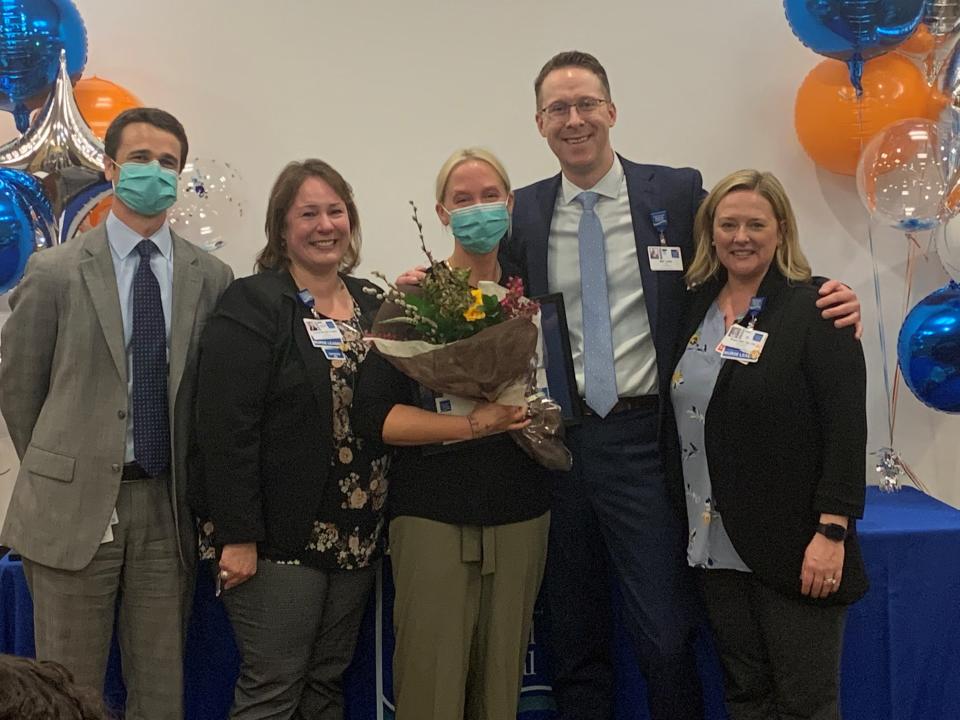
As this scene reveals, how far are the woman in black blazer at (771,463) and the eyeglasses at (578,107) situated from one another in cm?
40

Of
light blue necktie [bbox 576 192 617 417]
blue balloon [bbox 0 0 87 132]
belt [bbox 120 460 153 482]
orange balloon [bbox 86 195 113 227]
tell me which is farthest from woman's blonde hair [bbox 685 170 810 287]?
blue balloon [bbox 0 0 87 132]

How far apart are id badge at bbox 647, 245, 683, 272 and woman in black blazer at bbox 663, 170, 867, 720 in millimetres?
145

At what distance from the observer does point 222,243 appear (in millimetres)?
3275

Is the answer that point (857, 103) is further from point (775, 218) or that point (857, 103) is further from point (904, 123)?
point (775, 218)

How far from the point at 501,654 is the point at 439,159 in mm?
2195

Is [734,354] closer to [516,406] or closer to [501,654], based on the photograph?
[516,406]

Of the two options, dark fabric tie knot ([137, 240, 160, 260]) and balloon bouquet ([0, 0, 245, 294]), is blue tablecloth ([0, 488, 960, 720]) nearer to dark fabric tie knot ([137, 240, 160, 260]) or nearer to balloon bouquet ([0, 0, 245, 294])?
dark fabric tie knot ([137, 240, 160, 260])

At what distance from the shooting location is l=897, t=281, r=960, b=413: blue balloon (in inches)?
114

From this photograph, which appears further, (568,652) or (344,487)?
(568,652)

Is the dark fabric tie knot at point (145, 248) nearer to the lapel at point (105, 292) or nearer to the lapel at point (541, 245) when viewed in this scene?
the lapel at point (105, 292)

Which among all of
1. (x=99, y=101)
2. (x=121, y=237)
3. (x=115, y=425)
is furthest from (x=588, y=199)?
(x=99, y=101)

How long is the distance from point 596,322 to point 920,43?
77.4 inches

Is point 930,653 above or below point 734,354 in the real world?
below

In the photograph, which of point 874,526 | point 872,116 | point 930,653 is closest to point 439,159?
point 872,116
